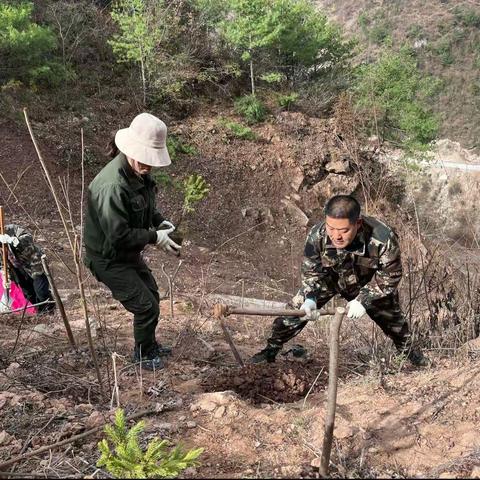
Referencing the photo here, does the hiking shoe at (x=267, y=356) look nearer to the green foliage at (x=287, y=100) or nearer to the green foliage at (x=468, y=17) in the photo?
the green foliage at (x=287, y=100)

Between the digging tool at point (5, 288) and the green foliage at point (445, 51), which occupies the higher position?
the green foliage at point (445, 51)

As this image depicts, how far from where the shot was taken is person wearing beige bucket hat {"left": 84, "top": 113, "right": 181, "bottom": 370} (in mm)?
2930

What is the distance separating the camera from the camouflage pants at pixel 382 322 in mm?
3330

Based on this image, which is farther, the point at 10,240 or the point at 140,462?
the point at 10,240

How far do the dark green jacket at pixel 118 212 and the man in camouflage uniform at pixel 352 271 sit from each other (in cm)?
101

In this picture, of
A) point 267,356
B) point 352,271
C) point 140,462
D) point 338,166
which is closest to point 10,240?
point 267,356

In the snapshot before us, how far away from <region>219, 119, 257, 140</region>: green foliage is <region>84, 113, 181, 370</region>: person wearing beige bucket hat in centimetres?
965

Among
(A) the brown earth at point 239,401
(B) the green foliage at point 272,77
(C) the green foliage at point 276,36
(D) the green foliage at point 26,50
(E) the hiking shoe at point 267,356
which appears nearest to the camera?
(A) the brown earth at point 239,401

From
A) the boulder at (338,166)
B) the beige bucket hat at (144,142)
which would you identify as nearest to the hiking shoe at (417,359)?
the beige bucket hat at (144,142)

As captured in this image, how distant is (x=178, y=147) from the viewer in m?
12.3

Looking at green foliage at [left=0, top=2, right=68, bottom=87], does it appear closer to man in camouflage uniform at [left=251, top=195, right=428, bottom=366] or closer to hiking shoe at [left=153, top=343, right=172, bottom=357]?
hiking shoe at [left=153, top=343, right=172, bottom=357]

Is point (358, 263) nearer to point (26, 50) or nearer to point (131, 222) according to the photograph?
point (131, 222)

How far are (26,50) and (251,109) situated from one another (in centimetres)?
531

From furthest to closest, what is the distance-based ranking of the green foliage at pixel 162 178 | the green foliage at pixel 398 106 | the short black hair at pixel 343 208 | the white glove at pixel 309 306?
the green foliage at pixel 398 106
the green foliage at pixel 162 178
the white glove at pixel 309 306
the short black hair at pixel 343 208
